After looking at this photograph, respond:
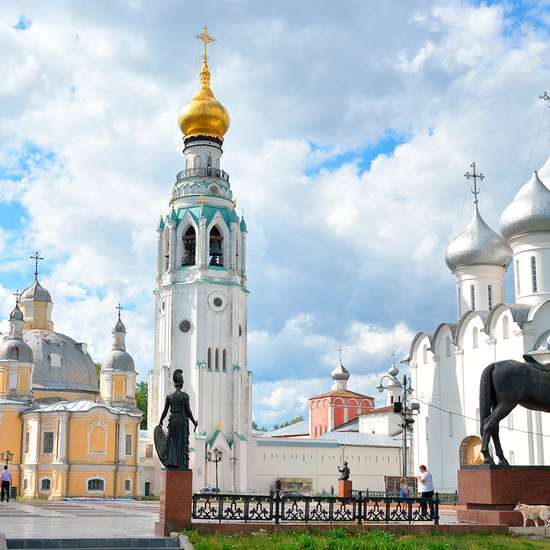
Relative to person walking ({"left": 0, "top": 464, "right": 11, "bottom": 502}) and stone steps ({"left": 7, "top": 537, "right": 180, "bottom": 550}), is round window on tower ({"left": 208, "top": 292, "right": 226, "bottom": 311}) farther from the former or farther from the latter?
stone steps ({"left": 7, "top": 537, "right": 180, "bottom": 550})

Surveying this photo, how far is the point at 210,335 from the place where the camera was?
179 feet

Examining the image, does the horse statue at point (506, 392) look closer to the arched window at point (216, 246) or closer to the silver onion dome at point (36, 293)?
the arched window at point (216, 246)

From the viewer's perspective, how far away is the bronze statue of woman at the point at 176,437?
15164mm

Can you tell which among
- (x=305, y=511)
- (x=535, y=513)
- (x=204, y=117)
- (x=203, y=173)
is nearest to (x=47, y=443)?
(x=203, y=173)

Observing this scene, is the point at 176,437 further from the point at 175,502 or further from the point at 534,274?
the point at 534,274

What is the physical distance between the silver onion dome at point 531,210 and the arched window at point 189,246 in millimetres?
23545

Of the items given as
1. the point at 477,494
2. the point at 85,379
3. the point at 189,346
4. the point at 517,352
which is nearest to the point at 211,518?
the point at 477,494

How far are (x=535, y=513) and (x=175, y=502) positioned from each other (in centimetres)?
580

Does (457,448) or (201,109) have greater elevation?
(201,109)

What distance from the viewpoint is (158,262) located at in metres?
57.4

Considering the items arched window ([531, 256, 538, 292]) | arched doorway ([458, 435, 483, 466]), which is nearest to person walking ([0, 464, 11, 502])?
arched doorway ([458, 435, 483, 466])

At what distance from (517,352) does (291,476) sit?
81.9 ft

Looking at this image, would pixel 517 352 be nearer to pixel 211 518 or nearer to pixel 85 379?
pixel 211 518

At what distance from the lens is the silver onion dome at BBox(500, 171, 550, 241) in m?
37.4
